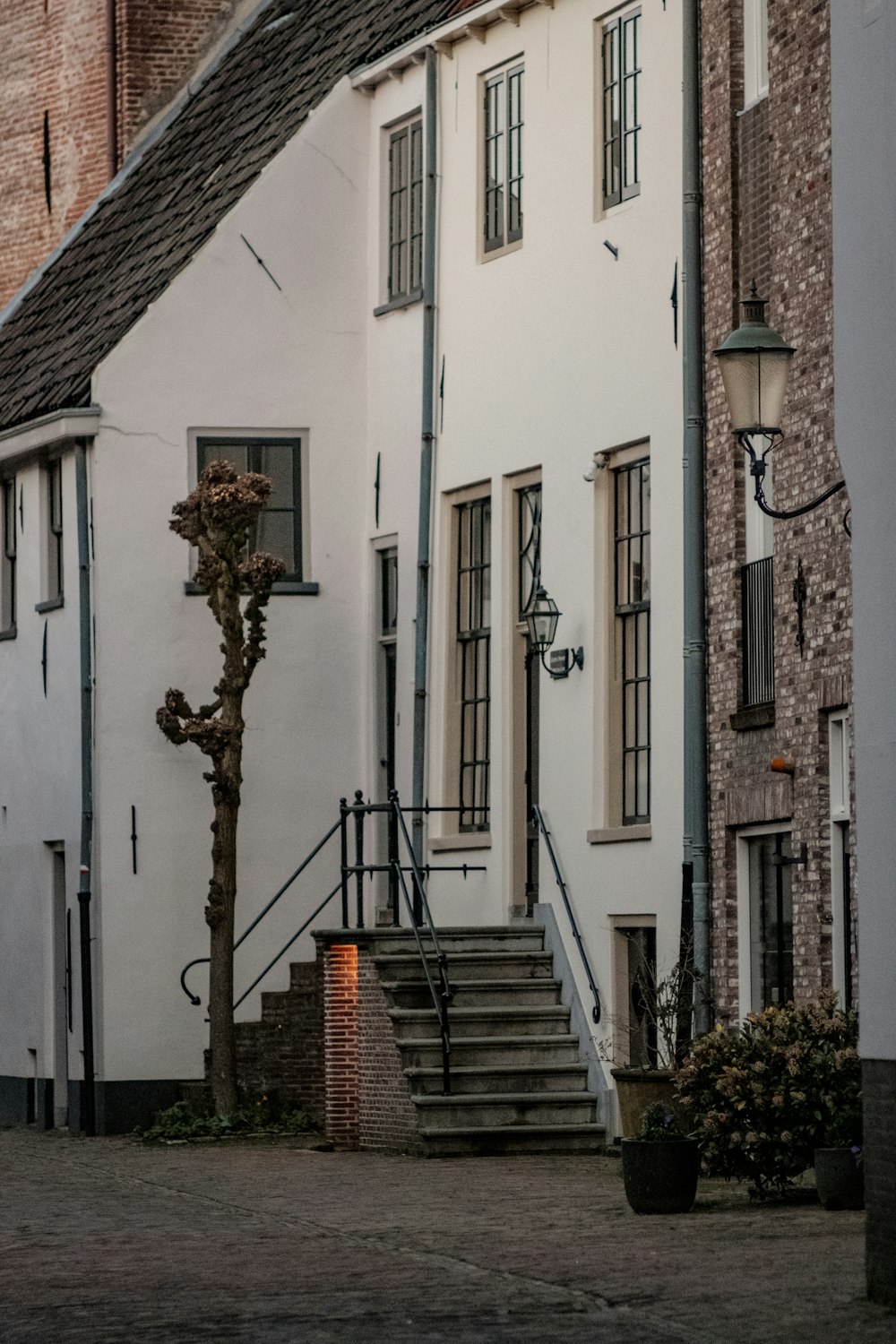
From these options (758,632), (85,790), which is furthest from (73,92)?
(758,632)

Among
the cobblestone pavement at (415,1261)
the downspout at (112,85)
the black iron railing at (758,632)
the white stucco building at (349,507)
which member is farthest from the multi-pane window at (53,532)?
the black iron railing at (758,632)

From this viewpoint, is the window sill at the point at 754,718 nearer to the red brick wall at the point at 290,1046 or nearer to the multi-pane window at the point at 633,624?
the multi-pane window at the point at 633,624

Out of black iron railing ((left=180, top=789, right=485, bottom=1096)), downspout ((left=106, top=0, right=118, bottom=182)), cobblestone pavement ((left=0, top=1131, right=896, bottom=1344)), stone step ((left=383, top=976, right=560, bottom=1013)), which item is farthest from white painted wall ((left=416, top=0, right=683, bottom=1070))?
downspout ((left=106, top=0, right=118, bottom=182))

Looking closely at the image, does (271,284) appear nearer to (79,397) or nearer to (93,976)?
(79,397)

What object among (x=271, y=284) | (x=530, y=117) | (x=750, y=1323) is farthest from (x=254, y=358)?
(x=750, y=1323)

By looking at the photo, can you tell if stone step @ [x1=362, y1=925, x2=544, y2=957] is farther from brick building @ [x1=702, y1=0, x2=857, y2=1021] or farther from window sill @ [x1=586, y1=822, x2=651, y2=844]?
brick building @ [x1=702, y1=0, x2=857, y2=1021]

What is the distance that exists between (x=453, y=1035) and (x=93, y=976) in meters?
4.22

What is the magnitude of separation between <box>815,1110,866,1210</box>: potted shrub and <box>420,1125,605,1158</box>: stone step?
457 centimetres

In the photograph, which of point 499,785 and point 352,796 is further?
point 352,796

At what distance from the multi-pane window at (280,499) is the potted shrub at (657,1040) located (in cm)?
574

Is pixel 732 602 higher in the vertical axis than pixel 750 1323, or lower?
higher

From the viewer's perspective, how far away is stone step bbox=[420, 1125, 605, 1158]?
61.0ft

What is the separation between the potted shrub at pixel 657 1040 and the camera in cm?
1700

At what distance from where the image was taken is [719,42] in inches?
716
